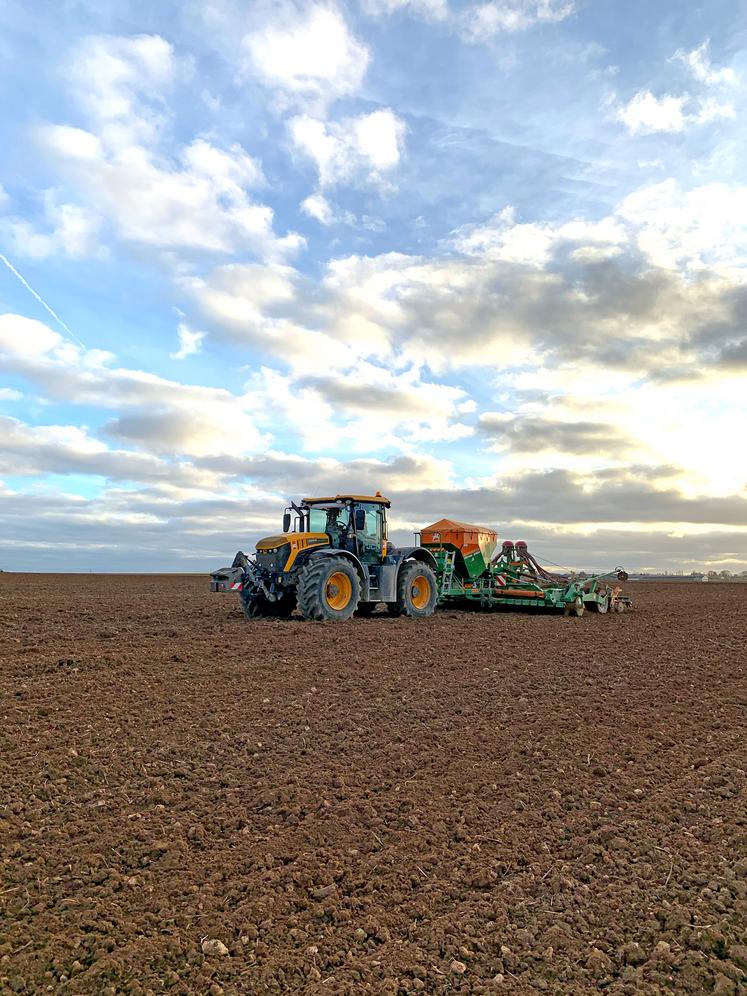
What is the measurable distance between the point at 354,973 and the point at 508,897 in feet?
3.49

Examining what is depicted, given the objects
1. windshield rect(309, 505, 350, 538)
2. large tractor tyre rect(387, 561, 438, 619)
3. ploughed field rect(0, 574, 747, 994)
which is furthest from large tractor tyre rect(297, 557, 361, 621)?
ploughed field rect(0, 574, 747, 994)

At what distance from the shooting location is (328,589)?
1461 cm

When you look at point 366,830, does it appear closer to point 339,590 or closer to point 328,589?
point 328,589

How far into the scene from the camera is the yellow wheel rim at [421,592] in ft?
56.3

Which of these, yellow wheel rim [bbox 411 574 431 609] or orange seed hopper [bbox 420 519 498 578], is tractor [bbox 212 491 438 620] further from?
orange seed hopper [bbox 420 519 498 578]

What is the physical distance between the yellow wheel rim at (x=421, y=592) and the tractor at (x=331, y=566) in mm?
75

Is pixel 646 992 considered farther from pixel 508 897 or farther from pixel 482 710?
pixel 482 710

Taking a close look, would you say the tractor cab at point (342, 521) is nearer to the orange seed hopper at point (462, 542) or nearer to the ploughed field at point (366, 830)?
the orange seed hopper at point (462, 542)

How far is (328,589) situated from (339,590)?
0.97 ft

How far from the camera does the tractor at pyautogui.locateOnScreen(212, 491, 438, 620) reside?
14.5 metres

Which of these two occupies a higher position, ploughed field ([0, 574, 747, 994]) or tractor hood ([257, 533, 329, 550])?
tractor hood ([257, 533, 329, 550])

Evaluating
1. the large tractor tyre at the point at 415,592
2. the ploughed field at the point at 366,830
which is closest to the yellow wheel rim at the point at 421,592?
the large tractor tyre at the point at 415,592

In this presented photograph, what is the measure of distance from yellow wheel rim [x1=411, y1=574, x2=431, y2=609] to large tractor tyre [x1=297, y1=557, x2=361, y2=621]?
242 cm

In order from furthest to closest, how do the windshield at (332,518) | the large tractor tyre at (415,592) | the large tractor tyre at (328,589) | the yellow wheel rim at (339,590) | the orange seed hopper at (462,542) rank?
the orange seed hopper at (462,542)
the large tractor tyre at (415,592)
the windshield at (332,518)
the yellow wheel rim at (339,590)
the large tractor tyre at (328,589)
